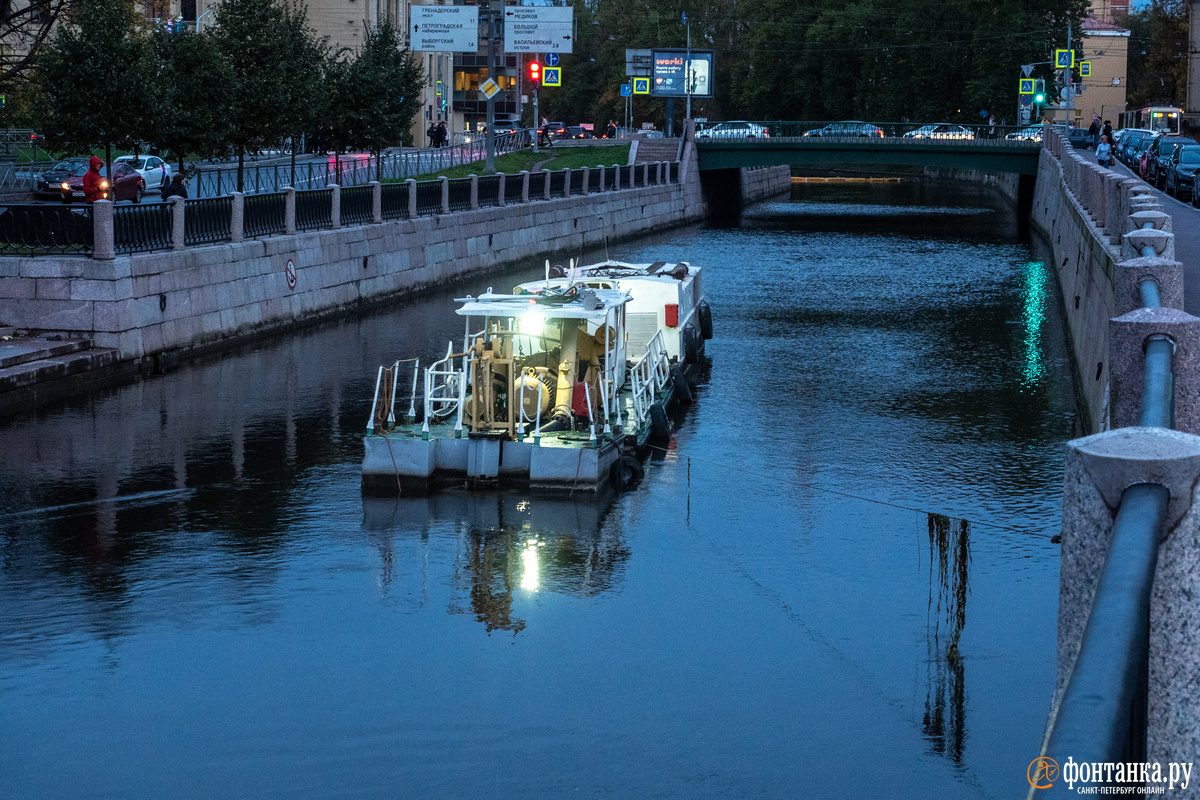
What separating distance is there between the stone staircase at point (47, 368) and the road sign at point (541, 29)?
42895 millimetres

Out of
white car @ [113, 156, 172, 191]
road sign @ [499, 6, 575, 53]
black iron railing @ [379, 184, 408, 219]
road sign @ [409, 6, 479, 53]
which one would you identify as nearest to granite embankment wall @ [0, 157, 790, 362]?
black iron railing @ [379, 184, 408, 219]

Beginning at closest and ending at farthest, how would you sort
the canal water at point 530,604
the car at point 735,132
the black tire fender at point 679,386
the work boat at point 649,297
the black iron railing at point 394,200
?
the canal water at point 530,604, the black tire fender at point 679,386, the work boat at point 649,297, the black iron railing at point 394,200, the car at point 735,132

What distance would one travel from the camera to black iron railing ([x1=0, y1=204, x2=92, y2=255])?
24203mm

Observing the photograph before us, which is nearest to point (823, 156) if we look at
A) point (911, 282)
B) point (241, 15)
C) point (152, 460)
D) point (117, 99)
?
point (911, 282)

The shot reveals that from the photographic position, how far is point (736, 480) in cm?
1883

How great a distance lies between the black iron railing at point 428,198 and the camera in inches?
1538

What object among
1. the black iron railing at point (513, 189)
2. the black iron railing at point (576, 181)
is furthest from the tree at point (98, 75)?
the black iron railing at point (576, 181)

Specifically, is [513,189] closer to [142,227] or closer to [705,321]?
[705,321]

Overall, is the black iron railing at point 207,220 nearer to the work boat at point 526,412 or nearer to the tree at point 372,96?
the work boat at point 526,412

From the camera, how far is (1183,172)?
41594mm

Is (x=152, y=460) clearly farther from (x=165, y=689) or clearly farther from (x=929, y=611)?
(x=929, y=611)

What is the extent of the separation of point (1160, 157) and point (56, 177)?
35629 mm

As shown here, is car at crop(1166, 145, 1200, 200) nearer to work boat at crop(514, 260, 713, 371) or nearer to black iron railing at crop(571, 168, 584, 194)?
work boat at crop(514, 260, 713, 371)

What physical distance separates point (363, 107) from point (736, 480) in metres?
34.0
